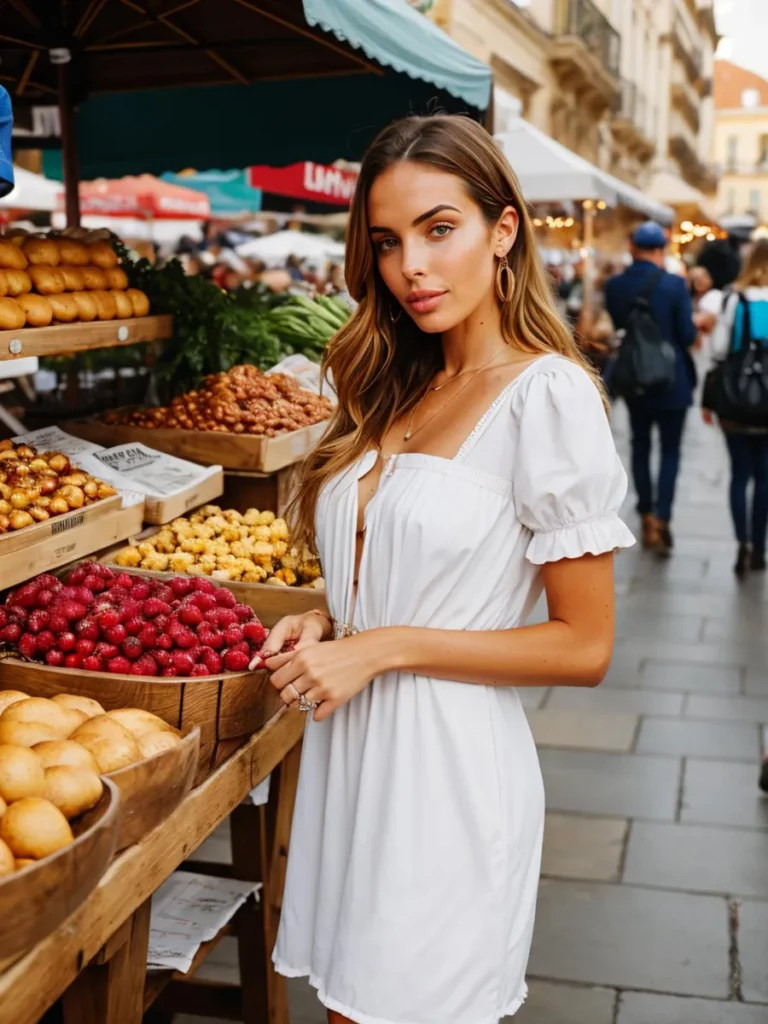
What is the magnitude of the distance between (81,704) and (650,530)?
6915mm

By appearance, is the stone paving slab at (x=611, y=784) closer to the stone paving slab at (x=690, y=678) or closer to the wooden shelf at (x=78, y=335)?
the stone paving slab at (x=690, y=678)

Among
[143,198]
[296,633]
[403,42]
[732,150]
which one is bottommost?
[296,633]

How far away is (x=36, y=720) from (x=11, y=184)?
1.03 meters

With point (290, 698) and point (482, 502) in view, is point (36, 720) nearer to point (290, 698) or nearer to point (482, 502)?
point (290, 698)

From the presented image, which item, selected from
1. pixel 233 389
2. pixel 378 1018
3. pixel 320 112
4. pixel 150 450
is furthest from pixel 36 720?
pixel 320 112

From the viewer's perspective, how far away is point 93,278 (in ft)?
12.9

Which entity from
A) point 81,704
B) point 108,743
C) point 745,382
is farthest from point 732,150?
point 108,743

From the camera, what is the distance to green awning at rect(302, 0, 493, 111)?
3.63m

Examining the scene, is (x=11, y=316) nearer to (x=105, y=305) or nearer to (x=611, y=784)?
(x=105, y=305)

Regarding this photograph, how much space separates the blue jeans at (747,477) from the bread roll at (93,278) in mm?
5156

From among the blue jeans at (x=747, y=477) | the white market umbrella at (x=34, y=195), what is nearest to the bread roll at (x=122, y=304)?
the blue jeans at (x=747, y=477)

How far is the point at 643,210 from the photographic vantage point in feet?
48.5

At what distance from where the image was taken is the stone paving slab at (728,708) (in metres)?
5.70

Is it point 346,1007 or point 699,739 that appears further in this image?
point 699,739
